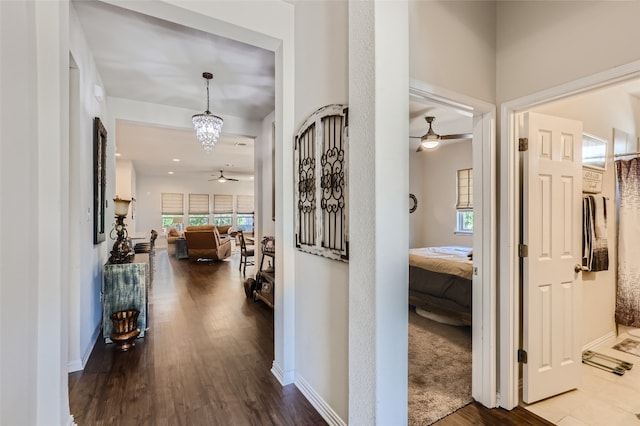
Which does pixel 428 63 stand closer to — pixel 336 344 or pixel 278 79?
pixel 278 79

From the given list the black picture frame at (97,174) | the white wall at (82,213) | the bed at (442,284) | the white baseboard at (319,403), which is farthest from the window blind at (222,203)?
the white baseboard at (319,403)

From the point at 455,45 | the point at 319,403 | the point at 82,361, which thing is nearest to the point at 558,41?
the point at 455,45

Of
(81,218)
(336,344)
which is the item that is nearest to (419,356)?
(336,344)

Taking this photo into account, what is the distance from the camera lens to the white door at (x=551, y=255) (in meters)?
2.07

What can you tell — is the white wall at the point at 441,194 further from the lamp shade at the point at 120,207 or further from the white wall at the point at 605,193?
the lamp shade at the point at 120,207

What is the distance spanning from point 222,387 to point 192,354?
27.1 inches

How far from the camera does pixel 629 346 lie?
2.99 m

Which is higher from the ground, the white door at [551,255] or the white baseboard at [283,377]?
the white door at [551,255]

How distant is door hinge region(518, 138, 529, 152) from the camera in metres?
2.07

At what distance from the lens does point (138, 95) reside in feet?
12.5

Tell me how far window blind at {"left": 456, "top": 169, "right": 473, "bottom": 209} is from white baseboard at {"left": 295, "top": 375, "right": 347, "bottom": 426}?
5.27 meters

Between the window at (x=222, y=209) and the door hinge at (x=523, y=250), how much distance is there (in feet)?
38.3

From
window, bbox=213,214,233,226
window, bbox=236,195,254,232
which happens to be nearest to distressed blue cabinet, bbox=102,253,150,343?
window, bbox=213,214,233,226

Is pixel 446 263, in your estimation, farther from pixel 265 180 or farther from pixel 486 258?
pixel 265 180
